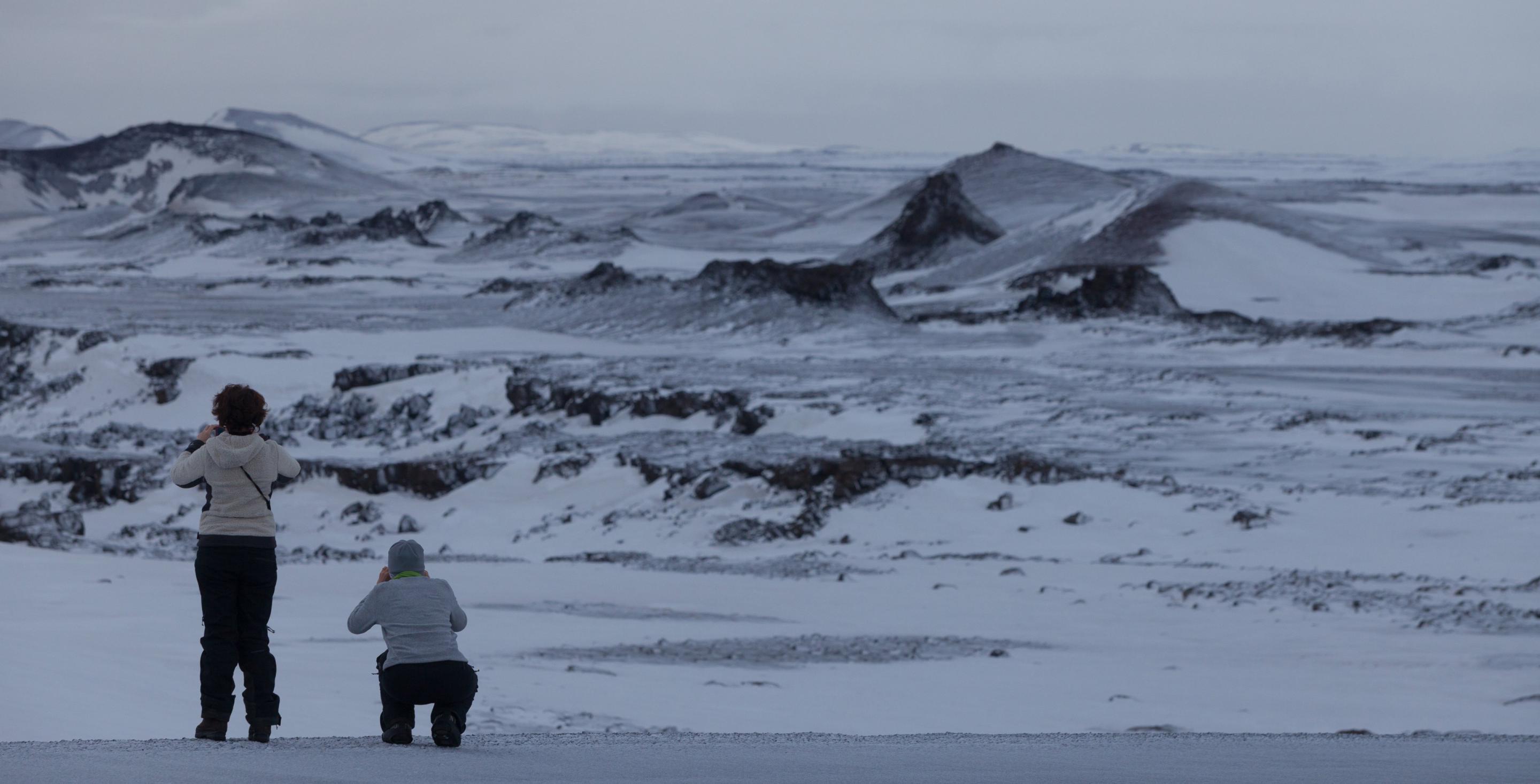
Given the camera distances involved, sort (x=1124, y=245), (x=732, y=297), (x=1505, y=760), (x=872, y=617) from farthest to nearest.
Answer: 1. (x=1124, y=245)
2. (x=732, y=297)
3. (x=872, y=617)
4. (x=1505, y=760)

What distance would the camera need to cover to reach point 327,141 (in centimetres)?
10650

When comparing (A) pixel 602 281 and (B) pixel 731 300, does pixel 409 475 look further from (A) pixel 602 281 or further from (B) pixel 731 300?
(A) pixel 602 281

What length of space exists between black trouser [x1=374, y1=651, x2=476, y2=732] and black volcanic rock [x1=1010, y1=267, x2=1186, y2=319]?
2784 centimetres

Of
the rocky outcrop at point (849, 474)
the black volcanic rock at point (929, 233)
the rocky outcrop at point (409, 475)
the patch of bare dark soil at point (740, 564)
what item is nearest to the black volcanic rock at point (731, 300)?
the black volcanic rock at point (929, 233)

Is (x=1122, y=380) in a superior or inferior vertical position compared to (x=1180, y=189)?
inferior

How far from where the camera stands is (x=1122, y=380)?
23.3m

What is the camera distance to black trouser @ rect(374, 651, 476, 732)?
4438 millimetres

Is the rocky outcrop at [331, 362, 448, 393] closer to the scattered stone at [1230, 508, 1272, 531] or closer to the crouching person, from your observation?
the scattered stone at [1230, 508, 1272, 531]

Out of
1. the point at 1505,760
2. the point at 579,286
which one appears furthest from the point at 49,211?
the point at 1505,760

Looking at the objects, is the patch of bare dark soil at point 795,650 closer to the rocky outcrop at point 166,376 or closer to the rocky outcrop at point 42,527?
the rocky outcrop at point 42,527

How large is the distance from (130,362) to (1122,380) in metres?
14.4

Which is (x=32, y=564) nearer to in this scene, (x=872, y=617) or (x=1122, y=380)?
(x=872, y=617)

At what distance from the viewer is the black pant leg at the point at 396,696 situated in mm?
4441

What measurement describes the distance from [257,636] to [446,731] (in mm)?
618
